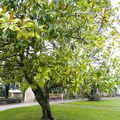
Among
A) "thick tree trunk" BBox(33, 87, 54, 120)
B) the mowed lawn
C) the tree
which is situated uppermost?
the tree

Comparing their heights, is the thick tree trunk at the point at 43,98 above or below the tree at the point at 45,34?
below

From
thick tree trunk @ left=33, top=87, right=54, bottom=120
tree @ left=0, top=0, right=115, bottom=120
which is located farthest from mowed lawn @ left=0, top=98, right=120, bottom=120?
tree @ left=0, top=0, right=115, bottom=120

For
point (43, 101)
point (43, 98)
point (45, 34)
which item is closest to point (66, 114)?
point (43, 101)

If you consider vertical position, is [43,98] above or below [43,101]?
above

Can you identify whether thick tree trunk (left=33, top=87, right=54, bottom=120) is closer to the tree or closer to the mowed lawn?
the mowed lawn

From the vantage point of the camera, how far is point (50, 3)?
396cm

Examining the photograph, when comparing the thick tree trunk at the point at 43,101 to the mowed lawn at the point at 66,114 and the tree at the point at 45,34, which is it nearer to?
the mowed lawn at the point at 66,114

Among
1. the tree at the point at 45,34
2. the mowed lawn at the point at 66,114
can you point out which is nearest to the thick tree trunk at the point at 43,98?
the mowed lawn at the point at 66,114

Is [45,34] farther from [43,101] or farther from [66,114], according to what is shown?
[66,114]

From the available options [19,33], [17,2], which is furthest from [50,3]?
[19,33]

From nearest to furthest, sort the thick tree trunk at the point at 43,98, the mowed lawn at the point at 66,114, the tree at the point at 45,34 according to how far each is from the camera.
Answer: the tree at the point at 45,34, the thick tree trunk at the point at 43,98, the mowed lawn at the point at 66,114

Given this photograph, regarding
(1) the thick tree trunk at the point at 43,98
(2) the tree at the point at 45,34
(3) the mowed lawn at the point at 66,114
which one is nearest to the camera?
(2) the tree at the point at 45,34

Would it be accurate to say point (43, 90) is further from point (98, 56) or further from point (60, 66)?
point (60, 66)

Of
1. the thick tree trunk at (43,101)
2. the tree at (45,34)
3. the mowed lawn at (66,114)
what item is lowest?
the mowed lawn at (66,114)
